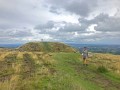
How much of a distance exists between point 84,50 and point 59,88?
20.4m

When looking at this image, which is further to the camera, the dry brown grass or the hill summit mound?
the hill summit mound

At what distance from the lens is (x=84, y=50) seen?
38.7 m

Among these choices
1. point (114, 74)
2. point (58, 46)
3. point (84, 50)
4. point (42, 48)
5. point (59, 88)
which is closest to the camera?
point (59, 88)

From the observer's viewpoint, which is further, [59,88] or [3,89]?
[59,88]

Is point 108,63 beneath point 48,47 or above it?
beneath

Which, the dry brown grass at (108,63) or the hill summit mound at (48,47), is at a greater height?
the hill summit mound at (48,47)

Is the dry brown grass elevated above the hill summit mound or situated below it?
below

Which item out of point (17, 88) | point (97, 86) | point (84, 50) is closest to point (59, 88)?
point (17, 88)

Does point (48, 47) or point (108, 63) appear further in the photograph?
point (48, 47)

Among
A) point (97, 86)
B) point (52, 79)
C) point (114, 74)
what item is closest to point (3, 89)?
point (52, 79)

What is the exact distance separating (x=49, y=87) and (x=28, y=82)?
2.02 metres

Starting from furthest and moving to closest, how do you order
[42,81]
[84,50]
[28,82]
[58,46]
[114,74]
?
[58,46] → [84,50] → [114,74] → [42,81] → [28,82]

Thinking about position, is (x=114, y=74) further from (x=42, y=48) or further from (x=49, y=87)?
(x=42, y=48)

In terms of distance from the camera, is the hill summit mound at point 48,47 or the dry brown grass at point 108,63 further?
the hill summit mound at point 48,47
